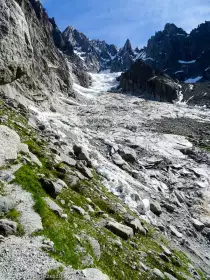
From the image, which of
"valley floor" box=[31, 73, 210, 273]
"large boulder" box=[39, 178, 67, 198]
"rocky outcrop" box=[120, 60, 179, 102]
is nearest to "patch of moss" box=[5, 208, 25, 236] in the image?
"large boulder" box=[39, 178, 67, 198]

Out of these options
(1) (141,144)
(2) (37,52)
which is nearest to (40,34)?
(2) (37,52)

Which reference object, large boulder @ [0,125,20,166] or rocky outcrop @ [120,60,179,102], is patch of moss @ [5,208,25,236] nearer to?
large boulder @ [0,125,20,166]

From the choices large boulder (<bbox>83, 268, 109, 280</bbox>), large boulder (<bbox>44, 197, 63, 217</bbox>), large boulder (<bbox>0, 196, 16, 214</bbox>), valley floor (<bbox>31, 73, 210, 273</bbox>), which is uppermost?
large boulder (<bbox>0, 196, 16, 214</bbox>)

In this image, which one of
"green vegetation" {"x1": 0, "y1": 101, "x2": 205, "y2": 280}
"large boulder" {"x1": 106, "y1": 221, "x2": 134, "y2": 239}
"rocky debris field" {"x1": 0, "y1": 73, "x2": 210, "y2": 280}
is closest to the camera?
"rocky debris field" {"x1": 0, "y1": 73, "x2": 210, "y2": 280}

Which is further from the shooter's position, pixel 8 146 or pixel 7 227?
pixel 8 146

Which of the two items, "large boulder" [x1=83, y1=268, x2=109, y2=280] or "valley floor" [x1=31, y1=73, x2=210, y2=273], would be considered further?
"valley floor" [x1=31, y1=73, x2=210, y2=273]

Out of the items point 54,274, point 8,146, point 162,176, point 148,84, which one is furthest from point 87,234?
point 148,84

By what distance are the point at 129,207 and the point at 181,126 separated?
55986 mm

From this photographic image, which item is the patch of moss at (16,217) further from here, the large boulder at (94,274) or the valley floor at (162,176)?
the valley floor at (162,176)

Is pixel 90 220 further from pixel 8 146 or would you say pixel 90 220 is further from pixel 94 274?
pixel 8 146

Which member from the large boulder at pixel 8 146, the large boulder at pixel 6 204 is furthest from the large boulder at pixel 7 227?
the large boulder at pixel 8 146

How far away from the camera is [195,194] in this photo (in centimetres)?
3291

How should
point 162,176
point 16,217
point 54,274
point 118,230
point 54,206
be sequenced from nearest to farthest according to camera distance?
1. point 54,274
2. point 16,217
3. point 54,206
4. point 118,230
5. point 162,176

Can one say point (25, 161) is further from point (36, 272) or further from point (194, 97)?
point (194, 97)
